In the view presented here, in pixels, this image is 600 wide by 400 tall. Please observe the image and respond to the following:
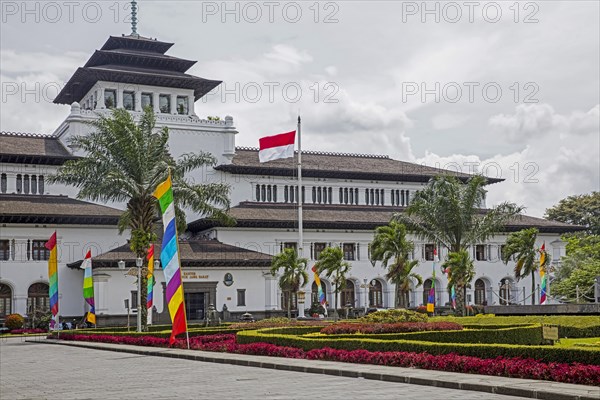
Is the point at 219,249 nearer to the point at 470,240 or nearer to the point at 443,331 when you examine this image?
the point at 470,240

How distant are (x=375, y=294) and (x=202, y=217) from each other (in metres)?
16.1

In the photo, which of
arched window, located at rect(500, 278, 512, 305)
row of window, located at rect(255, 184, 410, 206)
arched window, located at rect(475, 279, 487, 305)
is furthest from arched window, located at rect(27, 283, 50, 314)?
arched window, located at rect(500, 278, 512, 305)

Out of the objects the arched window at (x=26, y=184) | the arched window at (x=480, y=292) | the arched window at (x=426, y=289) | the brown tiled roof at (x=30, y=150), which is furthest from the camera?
the arched window at (x=480, y=292)

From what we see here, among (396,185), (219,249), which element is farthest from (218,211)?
(396,185)

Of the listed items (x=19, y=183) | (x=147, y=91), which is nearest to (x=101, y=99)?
(x=147, y=91)

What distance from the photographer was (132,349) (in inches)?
1382

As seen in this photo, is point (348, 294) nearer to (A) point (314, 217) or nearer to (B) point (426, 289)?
(A) point (314, 217)

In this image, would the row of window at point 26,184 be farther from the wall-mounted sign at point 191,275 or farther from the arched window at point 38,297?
the wall-mounted sign at point 191,275

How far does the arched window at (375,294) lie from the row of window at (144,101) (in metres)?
21.4

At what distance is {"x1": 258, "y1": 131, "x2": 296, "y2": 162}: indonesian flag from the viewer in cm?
5769

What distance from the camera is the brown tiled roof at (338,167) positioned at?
2911 inches

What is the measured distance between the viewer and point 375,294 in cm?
7394

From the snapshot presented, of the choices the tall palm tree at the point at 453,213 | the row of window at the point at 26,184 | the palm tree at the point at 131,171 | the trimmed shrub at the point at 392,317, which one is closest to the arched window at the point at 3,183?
the row of window at the point at 26,184

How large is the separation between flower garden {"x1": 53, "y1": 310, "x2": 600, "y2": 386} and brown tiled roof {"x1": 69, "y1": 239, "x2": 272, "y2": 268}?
18.2 metres
